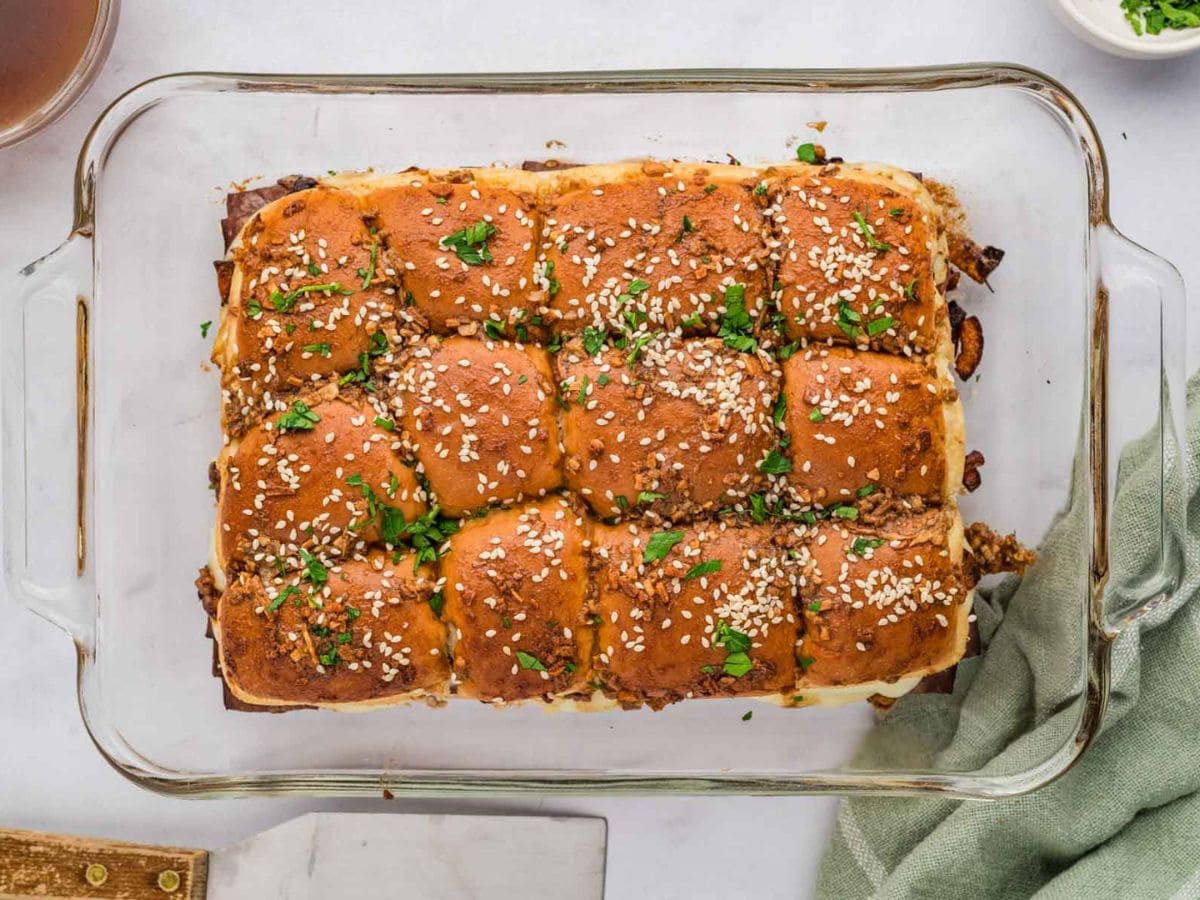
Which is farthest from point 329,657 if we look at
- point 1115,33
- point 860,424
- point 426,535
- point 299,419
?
point 1115,33

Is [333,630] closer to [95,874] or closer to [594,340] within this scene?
[594,340]

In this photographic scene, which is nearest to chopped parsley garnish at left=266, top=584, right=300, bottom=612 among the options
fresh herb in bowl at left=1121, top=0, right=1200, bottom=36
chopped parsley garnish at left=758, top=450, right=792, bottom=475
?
chopped parsley garnish at left=758, top=450, right=792, bottom=475

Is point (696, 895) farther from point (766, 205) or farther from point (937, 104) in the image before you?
point (937, 104)

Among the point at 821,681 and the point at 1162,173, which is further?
the point at 1162,173

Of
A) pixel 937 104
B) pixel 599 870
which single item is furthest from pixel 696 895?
pixel 937 104

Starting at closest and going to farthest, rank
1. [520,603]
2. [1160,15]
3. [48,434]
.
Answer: [520,603]
[1160,15]
[48,434]

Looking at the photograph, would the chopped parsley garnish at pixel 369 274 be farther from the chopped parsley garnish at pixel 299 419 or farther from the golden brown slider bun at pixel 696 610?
the golden brown slider bun at pixel 696 610
